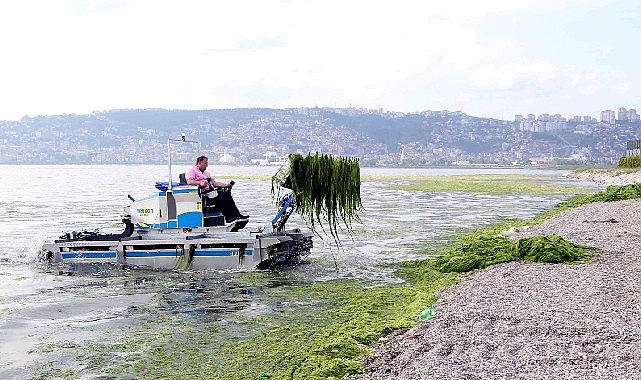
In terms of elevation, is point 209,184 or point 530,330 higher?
Result: point 209,184

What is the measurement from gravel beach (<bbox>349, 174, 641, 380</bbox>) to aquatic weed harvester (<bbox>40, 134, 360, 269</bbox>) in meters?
4.91

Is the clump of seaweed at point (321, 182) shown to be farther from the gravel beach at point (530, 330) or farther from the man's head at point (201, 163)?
the gravel beach at point (530, 330)

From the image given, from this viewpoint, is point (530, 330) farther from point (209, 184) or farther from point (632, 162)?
point (632, 162)

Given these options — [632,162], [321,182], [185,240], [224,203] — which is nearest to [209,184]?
[224,203]

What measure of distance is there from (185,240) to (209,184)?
4.78 ft

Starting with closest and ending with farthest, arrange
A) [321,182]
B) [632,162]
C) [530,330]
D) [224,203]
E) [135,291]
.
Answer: [530,330], [135,291], [321,182], [224,203], [632,162]

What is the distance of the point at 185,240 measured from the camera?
632 inches

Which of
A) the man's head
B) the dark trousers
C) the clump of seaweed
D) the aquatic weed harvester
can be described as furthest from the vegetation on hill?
the man's head

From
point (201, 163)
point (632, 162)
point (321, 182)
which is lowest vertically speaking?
point (632, 162)

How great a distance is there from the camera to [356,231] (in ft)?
83.3

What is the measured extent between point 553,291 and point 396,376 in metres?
4.21

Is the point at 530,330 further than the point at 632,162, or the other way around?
the point at 632,162

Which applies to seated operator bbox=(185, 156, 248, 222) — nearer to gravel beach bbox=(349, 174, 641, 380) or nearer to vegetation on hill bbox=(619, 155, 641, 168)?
gravel beach bbox=(349, 174, 641, 380)

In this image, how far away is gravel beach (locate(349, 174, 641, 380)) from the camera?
6.76 meters
